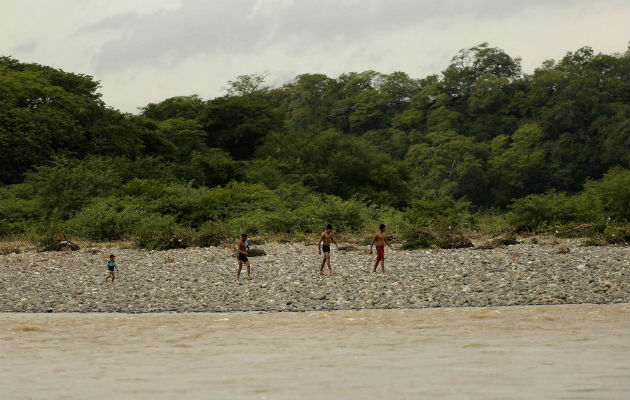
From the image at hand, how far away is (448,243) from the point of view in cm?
2583

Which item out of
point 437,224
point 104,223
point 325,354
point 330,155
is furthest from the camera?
point 330,155

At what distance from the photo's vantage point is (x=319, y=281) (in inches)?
746

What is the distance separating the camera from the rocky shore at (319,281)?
53.7ft

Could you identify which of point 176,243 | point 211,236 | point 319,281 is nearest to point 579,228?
point 319,281

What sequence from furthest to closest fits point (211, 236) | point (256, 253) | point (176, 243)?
point (211, 236) < point (176, 243) < point (256, 253)

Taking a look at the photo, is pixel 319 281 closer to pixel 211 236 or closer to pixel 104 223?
pixel 211 236

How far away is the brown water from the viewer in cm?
839

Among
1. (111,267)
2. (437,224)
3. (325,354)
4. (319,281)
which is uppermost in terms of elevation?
(437,224)

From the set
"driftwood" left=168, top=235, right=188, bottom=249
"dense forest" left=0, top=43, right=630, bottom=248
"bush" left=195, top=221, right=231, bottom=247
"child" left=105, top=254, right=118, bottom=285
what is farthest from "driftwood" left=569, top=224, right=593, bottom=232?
"child" left=105, top=254, right=118, bottom=285

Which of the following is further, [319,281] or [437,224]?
[437,224]

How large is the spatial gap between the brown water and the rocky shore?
108cm

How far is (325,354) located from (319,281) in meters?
8.13

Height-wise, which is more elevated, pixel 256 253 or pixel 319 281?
pixel 256 253

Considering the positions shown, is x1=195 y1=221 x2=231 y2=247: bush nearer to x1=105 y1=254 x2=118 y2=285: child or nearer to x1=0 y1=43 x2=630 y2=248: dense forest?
x1=0 y1=43 x2=630 y2=248: dense forest
